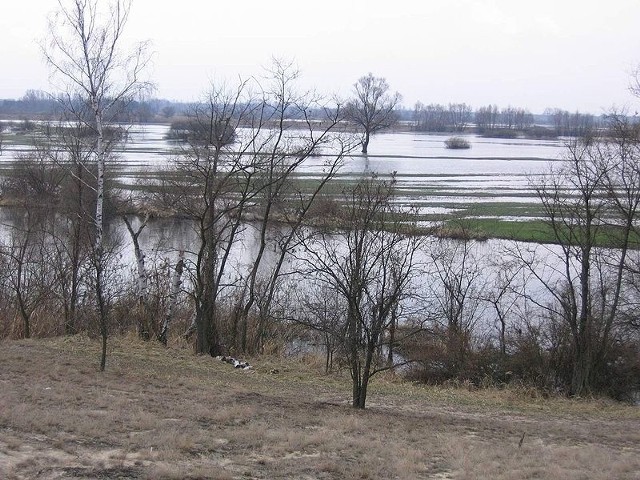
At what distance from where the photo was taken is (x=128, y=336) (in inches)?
672

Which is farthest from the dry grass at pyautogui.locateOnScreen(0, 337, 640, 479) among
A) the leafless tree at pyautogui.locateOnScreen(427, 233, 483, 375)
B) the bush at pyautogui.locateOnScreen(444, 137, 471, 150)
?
the bush at pyautogui.locateOnScreen(444, 137, 471, 150)

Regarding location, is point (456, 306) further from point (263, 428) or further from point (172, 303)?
point (263, 428)

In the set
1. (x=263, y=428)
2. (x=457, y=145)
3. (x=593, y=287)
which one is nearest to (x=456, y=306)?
(x=593, y=287)

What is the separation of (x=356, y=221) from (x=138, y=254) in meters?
6.93

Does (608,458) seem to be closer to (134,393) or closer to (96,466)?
(96,466)

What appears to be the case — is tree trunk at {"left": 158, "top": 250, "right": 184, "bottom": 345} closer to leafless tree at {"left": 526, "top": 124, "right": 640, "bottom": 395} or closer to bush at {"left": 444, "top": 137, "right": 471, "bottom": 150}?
leafless tree at {"left": 526, "top": 124, "right": 640, "bottom": 395}

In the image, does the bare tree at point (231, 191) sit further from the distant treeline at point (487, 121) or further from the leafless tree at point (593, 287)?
the distant treeline at point (487, 121)

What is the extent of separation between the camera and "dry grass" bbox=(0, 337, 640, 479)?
7246mm

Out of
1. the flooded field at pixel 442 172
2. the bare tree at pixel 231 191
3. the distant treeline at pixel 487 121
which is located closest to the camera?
the bare tree at pixel 231 191

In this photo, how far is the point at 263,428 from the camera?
895 cm

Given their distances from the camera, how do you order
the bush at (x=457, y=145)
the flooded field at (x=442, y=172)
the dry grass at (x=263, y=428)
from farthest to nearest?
the bush at (x=457, y=145)
the flooded field at (x=442, y=172)
the dry grass at (x=263, y=428)

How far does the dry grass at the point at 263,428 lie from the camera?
7.25m

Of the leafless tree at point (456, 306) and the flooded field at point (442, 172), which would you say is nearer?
the leafless tree at point (456, 306)

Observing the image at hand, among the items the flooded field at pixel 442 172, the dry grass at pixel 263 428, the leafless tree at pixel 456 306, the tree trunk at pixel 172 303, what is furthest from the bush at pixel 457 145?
the dry grass at pixel 263 428
